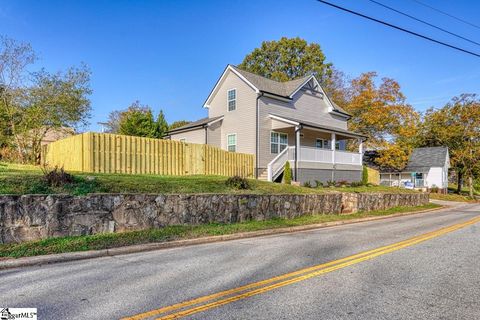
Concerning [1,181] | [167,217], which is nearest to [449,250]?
[167,217]

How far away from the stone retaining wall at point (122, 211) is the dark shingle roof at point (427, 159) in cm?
3572

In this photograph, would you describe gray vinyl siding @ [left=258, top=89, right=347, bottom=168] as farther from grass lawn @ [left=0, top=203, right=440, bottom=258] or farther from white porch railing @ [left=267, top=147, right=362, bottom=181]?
grass lawn @ [left=0, top=203, right=440, bottom=258]

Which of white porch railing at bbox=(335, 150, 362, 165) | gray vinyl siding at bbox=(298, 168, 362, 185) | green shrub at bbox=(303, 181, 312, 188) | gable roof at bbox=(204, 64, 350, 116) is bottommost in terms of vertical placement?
green shrub at bbox=(303, 181, 312, 188)

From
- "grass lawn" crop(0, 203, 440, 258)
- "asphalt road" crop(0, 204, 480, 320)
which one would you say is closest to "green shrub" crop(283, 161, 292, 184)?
"grass lawn" crop(0, 203, 440, 258)

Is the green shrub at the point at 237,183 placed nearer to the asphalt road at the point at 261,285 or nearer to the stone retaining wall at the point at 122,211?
the stone retaining wall at the point at 122,211

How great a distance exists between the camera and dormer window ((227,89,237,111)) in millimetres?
24375

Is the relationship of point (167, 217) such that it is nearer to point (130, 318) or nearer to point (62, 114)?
point (130, 318)

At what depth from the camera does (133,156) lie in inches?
596

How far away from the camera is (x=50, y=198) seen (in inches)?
308

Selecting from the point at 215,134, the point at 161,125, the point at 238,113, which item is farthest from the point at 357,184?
the point at 161,125

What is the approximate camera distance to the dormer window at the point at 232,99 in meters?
24.4

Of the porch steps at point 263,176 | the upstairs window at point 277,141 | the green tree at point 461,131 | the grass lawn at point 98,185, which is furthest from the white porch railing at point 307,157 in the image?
the green tree at point 461,131

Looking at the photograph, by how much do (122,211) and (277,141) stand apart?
16415 mm

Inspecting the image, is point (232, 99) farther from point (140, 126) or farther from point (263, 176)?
point (140, 126)
